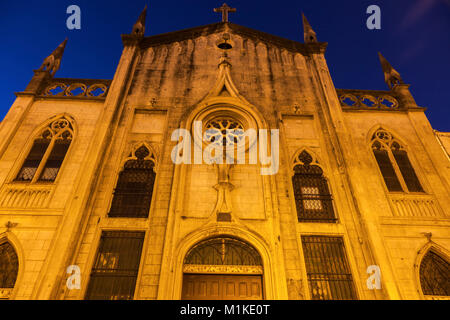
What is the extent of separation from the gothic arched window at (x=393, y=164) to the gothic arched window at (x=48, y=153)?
41.7ft

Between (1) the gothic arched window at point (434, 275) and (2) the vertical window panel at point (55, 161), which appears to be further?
(2) the vertical window panel at point (55, 161)

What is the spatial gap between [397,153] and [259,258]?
7.74m

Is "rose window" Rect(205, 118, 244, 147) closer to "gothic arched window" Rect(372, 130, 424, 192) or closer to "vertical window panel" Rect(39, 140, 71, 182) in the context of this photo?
"vertical window panel" Rect(39, 140, 71, 182)

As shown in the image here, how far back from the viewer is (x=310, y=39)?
15914 millimetres

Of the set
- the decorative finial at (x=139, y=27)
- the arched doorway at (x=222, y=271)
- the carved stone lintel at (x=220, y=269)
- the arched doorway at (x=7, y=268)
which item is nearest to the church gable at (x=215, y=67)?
the decorative finial at (x=139, y=27)

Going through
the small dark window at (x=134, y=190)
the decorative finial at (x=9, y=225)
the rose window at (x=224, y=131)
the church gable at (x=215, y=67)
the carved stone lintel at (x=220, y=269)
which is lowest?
the carved stone lintel at (x=220, y=269)

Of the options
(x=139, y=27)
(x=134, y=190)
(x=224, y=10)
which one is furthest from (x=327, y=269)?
(x=139, y=27)

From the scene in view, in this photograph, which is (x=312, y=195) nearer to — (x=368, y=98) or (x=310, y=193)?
(x=310, y=193)

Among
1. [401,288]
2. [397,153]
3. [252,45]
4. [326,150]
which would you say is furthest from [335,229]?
[252,45]

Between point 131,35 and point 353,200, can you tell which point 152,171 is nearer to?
point 353,200

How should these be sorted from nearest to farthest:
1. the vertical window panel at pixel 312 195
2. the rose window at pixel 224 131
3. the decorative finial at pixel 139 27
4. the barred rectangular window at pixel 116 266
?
the barred rectangular window at pixel 116 266, the vertical window panel at pixel 312 195, the rose window at pixel 224 131, the decorative finial at pixel 139 27

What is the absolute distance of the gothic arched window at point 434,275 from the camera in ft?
Answer: 29.3

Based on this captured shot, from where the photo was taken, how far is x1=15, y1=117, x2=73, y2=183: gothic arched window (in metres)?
10.6

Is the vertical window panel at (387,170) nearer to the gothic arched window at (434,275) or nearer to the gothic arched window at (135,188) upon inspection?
the gothic arched window at (434,275)
